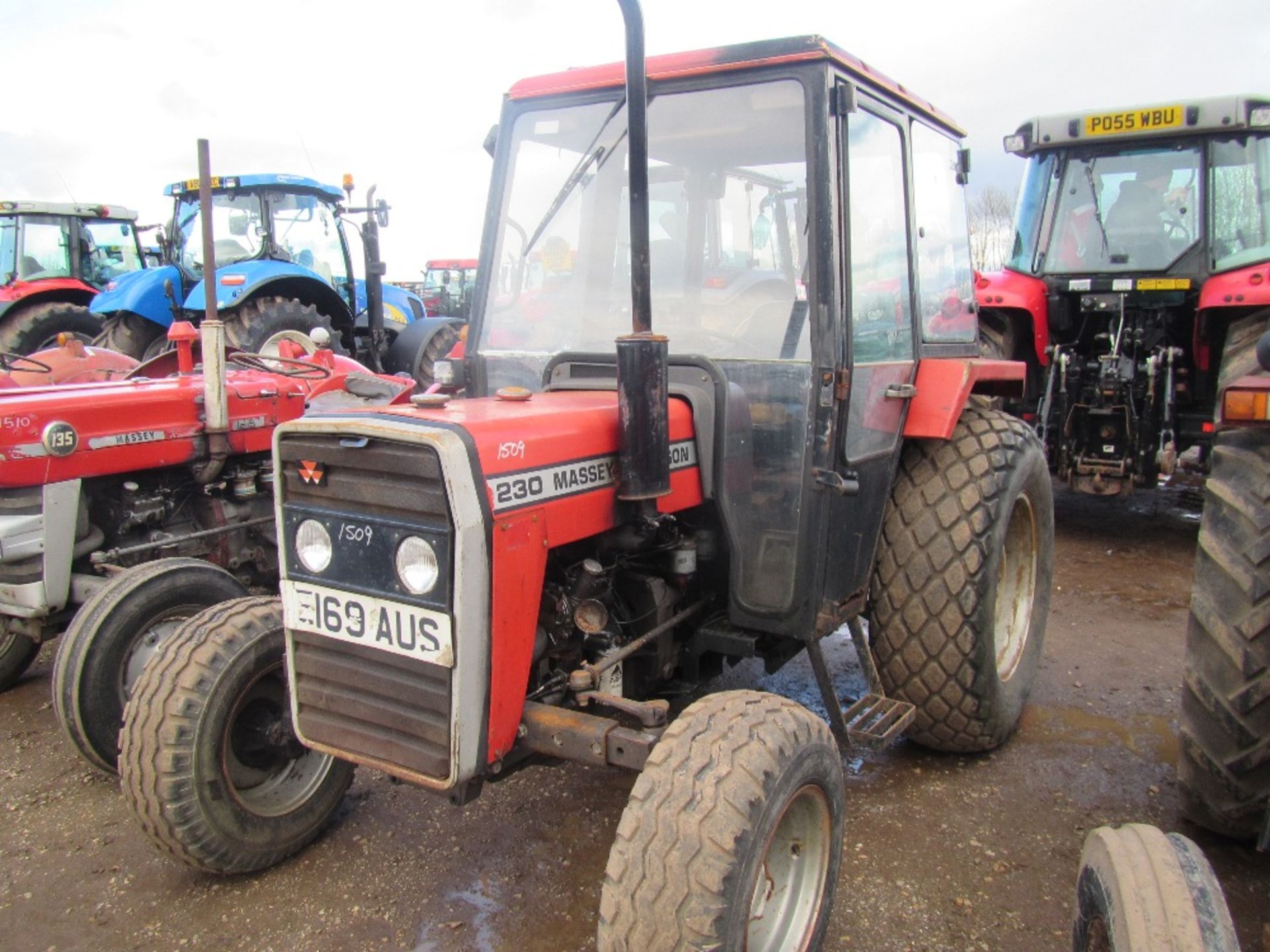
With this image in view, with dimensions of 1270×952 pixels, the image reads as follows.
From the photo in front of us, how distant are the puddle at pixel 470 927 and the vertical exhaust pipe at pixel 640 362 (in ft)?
3.73

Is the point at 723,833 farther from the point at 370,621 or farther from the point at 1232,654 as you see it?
the point at 1232,654

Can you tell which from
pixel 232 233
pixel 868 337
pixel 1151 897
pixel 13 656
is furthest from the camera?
pixel 232 233

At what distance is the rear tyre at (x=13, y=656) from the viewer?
13.5 ft

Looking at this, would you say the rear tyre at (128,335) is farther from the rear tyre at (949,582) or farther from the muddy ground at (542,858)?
the rear tyre at (949,582)

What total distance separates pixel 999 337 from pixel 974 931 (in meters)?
4.69

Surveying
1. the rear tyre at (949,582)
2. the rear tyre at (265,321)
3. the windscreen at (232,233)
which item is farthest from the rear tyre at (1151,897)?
the windscreen at (232,233)

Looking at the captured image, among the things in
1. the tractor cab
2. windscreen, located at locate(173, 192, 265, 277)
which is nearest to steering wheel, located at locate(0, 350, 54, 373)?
windscreen, located at locate(173, 192, 265, 277)

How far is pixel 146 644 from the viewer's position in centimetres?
337

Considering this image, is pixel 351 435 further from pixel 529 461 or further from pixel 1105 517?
pixel 1105 517

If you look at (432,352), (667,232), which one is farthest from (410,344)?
(667,232)

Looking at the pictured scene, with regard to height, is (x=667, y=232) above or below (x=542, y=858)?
above

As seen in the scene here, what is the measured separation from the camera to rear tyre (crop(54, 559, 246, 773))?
3170mm

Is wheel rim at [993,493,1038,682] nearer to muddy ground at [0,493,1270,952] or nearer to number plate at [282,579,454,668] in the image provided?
muddy ground at [0,493,1270,952]

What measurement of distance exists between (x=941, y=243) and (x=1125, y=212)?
Answer: 3531mm
